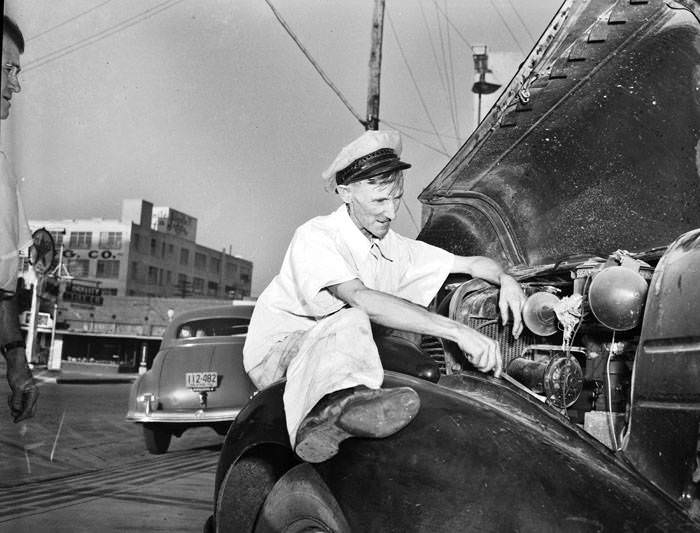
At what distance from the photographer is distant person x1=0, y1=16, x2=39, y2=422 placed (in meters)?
2.18

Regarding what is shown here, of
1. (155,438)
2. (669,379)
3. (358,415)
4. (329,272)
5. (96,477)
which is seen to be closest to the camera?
(669,379)

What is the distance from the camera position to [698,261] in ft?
4.86

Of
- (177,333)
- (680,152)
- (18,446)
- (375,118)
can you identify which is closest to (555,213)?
(680,152)

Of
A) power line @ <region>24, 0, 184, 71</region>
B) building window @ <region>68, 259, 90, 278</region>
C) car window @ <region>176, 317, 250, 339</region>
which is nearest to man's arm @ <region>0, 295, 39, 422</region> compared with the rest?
power line @ <region>24, 0, 184, 71</region>

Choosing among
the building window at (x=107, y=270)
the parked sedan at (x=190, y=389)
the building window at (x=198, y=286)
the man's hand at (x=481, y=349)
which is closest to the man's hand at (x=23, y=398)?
the man's hand at (x=481, y=349)

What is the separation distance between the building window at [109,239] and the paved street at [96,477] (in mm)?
28261

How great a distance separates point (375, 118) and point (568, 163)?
516 centimetres

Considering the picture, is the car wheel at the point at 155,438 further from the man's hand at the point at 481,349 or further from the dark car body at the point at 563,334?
the man's hand at the point at 481,349

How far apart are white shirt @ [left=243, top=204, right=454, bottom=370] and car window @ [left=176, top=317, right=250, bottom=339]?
705cm

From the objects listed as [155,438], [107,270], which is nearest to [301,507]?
[155,438]

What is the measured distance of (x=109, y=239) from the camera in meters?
39.5

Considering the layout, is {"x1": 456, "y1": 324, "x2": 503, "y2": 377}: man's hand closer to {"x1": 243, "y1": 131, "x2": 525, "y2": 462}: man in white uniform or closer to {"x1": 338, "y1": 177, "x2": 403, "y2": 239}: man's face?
{"x1": 243, "y1": 131, "x2": 525, "y2": 462}: man in white uniform

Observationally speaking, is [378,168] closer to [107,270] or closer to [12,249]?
[12,249]

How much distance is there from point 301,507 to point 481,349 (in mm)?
605
